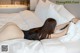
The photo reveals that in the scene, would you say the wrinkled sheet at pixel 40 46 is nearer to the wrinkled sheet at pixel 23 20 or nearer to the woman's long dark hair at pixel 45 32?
the woman's long dark hair at pixel 45 32

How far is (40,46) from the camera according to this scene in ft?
4.64

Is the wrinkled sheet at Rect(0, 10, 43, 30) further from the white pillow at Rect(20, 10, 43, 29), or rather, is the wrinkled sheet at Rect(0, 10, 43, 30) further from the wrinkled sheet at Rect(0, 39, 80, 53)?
the wrinkled sheet at Rect(0, 39, 80, 53)

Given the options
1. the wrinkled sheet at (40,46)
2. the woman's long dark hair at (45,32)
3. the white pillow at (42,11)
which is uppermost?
the white pillow at (42,11)

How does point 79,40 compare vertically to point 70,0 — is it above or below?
below

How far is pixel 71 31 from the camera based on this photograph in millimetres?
1558

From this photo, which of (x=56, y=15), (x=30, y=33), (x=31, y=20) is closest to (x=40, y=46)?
(x=30, y=33)

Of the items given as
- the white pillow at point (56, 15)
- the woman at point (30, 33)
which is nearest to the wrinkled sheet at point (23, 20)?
the white pillow at point (56, 15)

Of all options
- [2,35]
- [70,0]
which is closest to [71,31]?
[2,35]

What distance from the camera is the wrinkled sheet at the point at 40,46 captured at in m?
1.38

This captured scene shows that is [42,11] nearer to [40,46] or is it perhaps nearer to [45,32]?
[45,32]

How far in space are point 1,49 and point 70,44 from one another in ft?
2.14

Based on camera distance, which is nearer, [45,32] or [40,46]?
[40,46]

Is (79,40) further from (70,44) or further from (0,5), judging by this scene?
(0,5)

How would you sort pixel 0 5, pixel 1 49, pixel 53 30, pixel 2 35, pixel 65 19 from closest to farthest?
pixel 1 49 → pixel 2 35 → pixel 53 30 → pixel 65 19 → pixel 0 5
